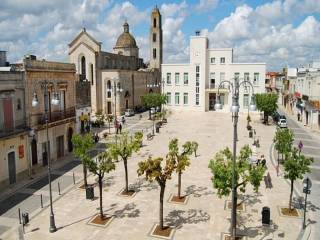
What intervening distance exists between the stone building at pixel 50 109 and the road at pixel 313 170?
1871cm

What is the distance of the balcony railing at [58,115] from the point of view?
2594cm

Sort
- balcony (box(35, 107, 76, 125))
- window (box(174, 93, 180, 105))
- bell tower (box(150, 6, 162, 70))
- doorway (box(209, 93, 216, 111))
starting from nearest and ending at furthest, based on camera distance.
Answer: balcony (box(35, 107, 76, 125)), doorway (box(209, 93, 216, 111)), window (box(174, 93, 180, 105)), bell tower (box(150, 6, 162, 70))

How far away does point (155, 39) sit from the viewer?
79.4 metres

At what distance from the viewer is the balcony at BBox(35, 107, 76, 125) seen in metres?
25.9

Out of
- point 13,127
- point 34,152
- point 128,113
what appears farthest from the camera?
point 128,113

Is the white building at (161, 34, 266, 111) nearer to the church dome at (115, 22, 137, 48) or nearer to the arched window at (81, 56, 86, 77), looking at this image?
the arched window at (81, 56, 86, 77)

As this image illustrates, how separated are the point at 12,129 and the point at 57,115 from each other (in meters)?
5.94

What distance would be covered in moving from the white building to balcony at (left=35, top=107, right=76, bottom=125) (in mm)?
35836

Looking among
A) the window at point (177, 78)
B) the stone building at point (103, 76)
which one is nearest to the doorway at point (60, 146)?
the stone building at point (103, 76)

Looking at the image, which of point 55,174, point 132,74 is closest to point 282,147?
point 55,174

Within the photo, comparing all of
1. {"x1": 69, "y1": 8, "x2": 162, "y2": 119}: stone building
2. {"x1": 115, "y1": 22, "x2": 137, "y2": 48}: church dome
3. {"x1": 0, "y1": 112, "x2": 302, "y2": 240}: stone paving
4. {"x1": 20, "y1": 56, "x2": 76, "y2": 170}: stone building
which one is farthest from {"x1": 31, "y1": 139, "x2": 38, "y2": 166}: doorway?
{"x1": 115, "y1": 22, "x2": 137, "y2": 48}: church dome

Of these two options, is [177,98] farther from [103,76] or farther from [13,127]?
[13,127]

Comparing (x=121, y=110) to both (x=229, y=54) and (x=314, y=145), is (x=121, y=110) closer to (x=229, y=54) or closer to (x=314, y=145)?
(x=229, y=54)

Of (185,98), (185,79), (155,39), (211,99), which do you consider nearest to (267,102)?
(211,99)
